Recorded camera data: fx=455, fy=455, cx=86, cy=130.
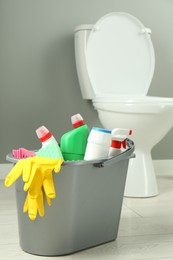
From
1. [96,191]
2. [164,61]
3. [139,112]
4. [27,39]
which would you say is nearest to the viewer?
[96,191]

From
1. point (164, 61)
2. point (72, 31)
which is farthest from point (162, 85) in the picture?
point (72, 31)

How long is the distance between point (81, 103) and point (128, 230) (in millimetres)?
1171

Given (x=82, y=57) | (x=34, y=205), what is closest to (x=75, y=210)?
(x=34, y=205)

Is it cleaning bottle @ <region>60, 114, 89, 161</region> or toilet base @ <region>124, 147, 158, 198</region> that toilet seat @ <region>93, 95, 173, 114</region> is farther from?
cleaning bottle @ <region>60, 114, 89, 161</region>

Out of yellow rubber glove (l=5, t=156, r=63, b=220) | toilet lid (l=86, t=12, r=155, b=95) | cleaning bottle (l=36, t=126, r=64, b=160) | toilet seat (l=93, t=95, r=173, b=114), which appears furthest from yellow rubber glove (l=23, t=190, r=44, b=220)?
toilet lid (l=86, t=12, r=155, b=95)

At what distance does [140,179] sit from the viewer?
6.71ft

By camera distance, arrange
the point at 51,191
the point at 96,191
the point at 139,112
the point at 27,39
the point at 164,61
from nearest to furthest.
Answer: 1. the point at 51,191
2. the point at 96,191
3. the point at 139,112
4. the point at 27,39
5. the point at 164,61

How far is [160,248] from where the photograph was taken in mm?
1294

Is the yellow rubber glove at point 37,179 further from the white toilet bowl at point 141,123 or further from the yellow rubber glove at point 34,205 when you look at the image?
the white toilet bowl at point 141,123

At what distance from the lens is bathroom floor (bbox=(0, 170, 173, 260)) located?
48.6 inches

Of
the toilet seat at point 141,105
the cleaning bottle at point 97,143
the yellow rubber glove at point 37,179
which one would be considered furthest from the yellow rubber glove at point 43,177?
the toilet seat at point 141,105

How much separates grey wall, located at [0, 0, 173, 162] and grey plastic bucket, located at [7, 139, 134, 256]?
1237 mm

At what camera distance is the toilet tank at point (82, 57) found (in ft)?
7.80

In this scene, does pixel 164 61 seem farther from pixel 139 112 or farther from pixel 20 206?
pixel 20 206
